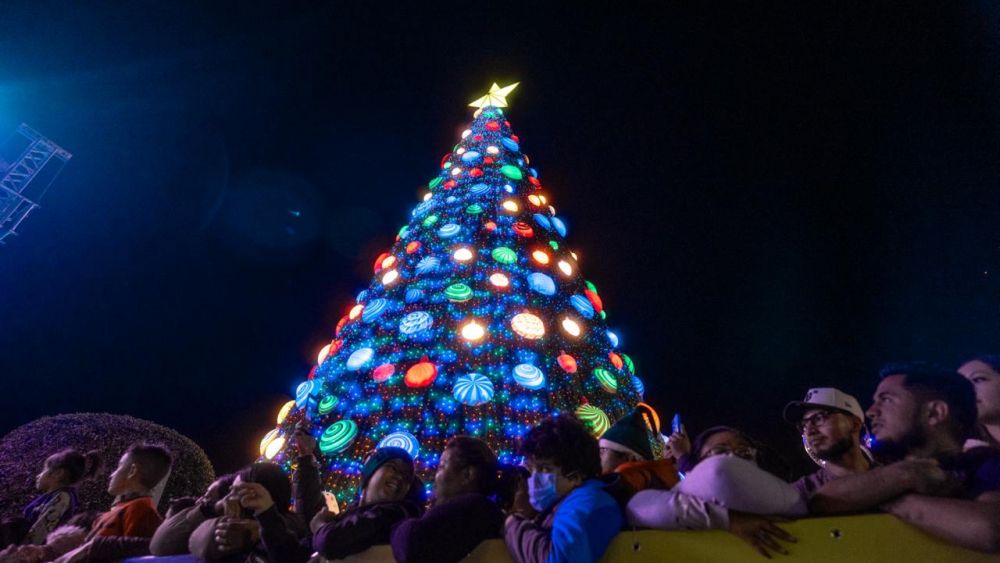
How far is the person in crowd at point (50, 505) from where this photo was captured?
4.43 m

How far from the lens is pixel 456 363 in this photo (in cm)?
625

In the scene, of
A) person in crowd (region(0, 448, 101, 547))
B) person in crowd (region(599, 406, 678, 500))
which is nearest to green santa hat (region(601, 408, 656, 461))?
person in crowd (region(599, 406, 678, 500))

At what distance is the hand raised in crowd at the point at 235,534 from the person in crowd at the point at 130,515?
3.27 ft

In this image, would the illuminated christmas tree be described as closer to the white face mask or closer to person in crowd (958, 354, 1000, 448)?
the white face mask

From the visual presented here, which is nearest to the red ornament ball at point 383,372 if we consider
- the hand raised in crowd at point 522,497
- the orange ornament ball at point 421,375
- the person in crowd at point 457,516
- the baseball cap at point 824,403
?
the orange ornament ball at point 421,375

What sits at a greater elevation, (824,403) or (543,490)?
(824,403)

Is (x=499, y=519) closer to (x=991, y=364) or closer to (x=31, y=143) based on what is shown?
(x=991, y=364)

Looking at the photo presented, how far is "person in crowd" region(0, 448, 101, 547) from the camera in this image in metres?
4.43

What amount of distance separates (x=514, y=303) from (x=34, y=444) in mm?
8537

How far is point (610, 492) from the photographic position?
2.65 m

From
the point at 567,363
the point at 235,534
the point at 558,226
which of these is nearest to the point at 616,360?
the point at 567,363

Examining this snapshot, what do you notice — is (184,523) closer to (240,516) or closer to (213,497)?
(213,497)

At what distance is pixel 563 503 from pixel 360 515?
1.21 meters

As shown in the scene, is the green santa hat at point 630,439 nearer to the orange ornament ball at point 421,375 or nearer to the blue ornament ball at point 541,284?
the orange ornament ball at point 421,375
